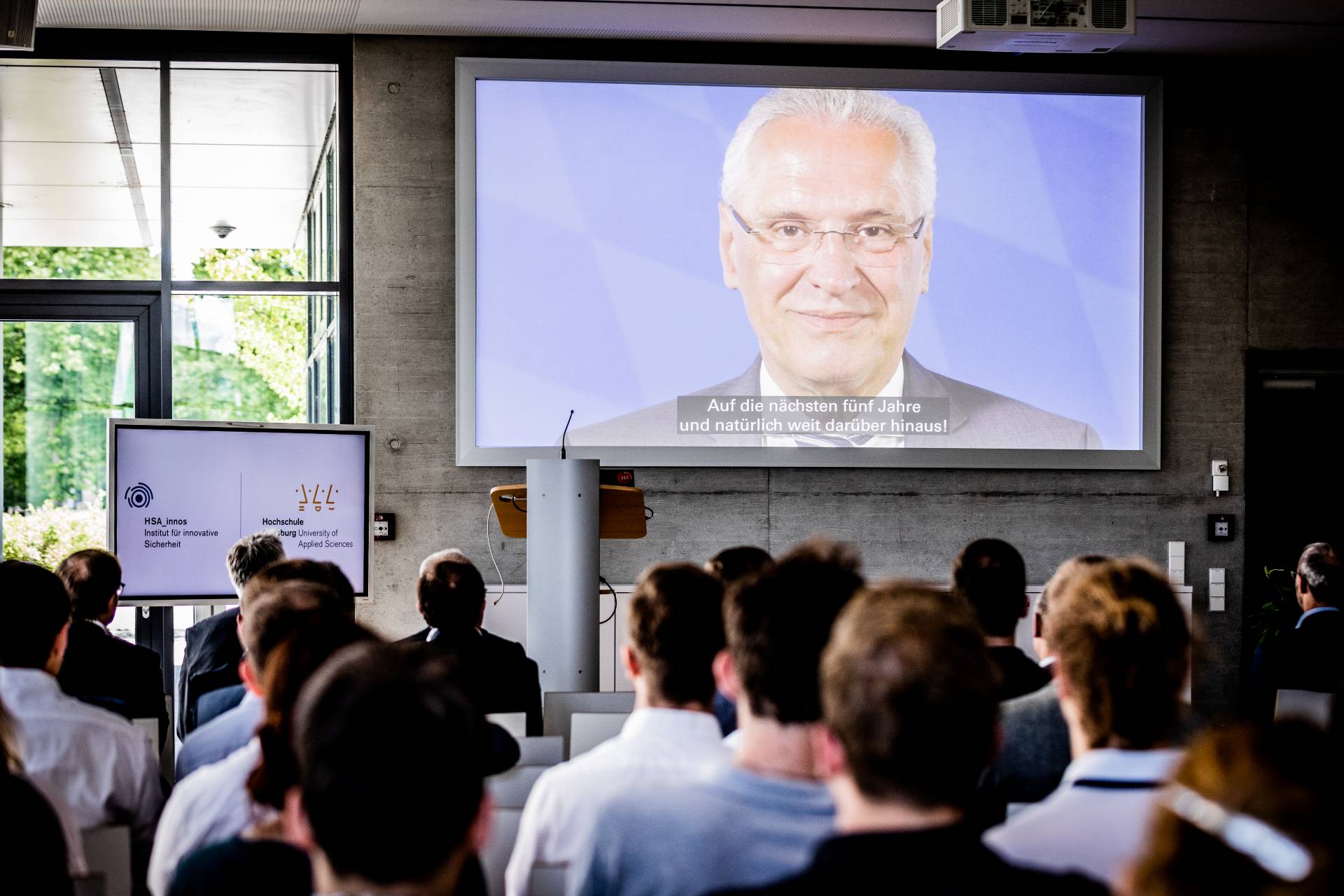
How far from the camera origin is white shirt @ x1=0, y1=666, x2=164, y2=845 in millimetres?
2666

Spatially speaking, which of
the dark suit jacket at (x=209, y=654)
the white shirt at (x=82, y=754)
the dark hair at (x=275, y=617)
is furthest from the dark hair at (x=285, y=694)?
the dark suit jacket at (x=209, y=654)

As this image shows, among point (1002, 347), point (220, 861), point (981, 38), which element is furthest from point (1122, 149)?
point (220, 861)

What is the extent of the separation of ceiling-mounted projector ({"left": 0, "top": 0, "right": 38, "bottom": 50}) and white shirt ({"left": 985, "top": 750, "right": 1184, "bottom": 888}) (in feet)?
17.4

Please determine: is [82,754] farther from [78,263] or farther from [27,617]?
[78,263]

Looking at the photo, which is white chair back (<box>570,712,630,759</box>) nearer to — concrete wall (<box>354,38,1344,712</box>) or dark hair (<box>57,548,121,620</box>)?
dark hair (<box>57,548,121,620</box>)

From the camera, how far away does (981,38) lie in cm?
566

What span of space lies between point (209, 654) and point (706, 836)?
10.3 ft

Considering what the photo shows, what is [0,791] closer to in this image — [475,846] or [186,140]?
[475,846]

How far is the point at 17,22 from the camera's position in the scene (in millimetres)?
5297

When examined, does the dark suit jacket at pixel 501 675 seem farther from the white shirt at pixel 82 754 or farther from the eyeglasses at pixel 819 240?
the eyeglasses at pixel 819 240

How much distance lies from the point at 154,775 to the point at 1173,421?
616 centimetres

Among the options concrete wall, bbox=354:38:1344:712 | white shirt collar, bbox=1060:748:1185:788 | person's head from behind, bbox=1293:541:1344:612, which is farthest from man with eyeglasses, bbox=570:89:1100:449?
white shirt collar, bbox=1060:748:1185:788

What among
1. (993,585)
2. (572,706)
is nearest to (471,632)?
(572,706)

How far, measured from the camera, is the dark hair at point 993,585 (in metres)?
3.40
